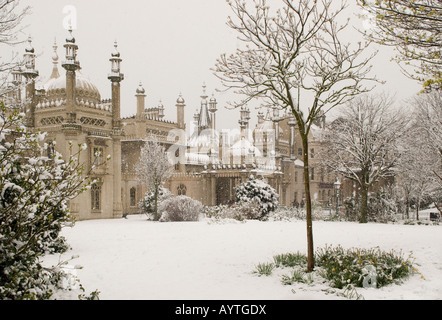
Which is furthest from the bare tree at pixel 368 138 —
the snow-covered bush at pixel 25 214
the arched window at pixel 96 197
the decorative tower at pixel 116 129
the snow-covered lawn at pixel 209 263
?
the snow-covered bush at pixel 25 214

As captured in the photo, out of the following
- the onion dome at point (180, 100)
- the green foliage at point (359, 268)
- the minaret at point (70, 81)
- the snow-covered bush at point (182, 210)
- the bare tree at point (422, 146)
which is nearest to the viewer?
the green foliage at point (359, 268)

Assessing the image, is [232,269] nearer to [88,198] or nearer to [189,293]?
[189,293]

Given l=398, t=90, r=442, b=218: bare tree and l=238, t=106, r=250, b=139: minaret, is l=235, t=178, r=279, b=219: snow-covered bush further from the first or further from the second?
l=238, t=106, r=250, b=139: minaret

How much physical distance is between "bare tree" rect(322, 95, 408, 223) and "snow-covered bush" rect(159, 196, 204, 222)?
8723 millimetres

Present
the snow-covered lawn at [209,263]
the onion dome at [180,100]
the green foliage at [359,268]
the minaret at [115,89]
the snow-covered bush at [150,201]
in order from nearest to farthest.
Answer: the snow-covered lawn at [209,263] < the green foliage at [359,268] < the snow-covered bush at [150,201] < the minaret at [115,89] < the onion dome at [180,100]

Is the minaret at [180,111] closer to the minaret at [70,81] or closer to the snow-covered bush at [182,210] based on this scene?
the minaret at [70,81]

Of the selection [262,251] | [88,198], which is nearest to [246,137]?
[88,198]

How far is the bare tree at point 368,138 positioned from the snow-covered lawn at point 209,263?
767cm

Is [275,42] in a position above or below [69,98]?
below

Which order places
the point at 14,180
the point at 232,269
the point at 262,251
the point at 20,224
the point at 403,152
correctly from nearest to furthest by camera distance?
the point at 20,224 < the point at 14,180 < the point at 232,269 < the point at 262,251 < the point at 403,152

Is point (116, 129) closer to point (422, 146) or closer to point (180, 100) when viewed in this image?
point (180, 100)

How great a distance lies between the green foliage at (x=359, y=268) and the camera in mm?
8133
